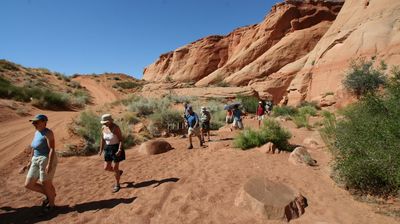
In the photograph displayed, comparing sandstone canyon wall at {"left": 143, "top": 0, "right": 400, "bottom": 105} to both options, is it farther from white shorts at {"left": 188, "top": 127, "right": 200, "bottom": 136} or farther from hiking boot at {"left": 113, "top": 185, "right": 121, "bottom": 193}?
hiking boot at {"left": 113, "top": 185, "right": 121, "bottom": 193}

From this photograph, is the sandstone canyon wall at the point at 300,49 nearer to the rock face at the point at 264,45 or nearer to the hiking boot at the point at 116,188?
the rock face at the point at 264,45

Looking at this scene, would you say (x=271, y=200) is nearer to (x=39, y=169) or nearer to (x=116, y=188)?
(x=116, y=188)

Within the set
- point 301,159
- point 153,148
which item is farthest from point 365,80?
point 153,148

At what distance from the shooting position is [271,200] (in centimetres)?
420

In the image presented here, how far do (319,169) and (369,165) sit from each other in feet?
5.21

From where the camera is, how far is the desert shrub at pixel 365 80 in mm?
14406

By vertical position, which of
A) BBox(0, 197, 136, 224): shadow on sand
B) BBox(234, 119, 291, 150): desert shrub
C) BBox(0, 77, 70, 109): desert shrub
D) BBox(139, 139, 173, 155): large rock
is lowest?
BBox(0, 197, 136, 224): shadow on sand

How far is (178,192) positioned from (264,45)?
1197 inches

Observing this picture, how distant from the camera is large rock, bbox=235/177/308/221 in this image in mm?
4023

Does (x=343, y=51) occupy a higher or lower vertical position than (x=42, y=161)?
higher

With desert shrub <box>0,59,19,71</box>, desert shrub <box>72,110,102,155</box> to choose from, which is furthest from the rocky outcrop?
desert shrub <box>0,59,19,71</box>

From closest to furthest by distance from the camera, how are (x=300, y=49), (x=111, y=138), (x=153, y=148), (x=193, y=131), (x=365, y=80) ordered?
1. (x=111, y=138)
2. (x=153, y=148)
3. (x=193, y=131)
4. (x=365, y=80)
5. (x=300, y=49)

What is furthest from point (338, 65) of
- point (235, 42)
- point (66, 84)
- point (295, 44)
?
point (66, 84)

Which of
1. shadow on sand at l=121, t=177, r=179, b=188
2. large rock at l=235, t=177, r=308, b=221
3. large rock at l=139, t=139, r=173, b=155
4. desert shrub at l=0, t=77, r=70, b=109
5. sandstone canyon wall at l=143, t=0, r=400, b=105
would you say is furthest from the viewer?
sandstone canyon wall at l=143, t=0, r=400, b=105
